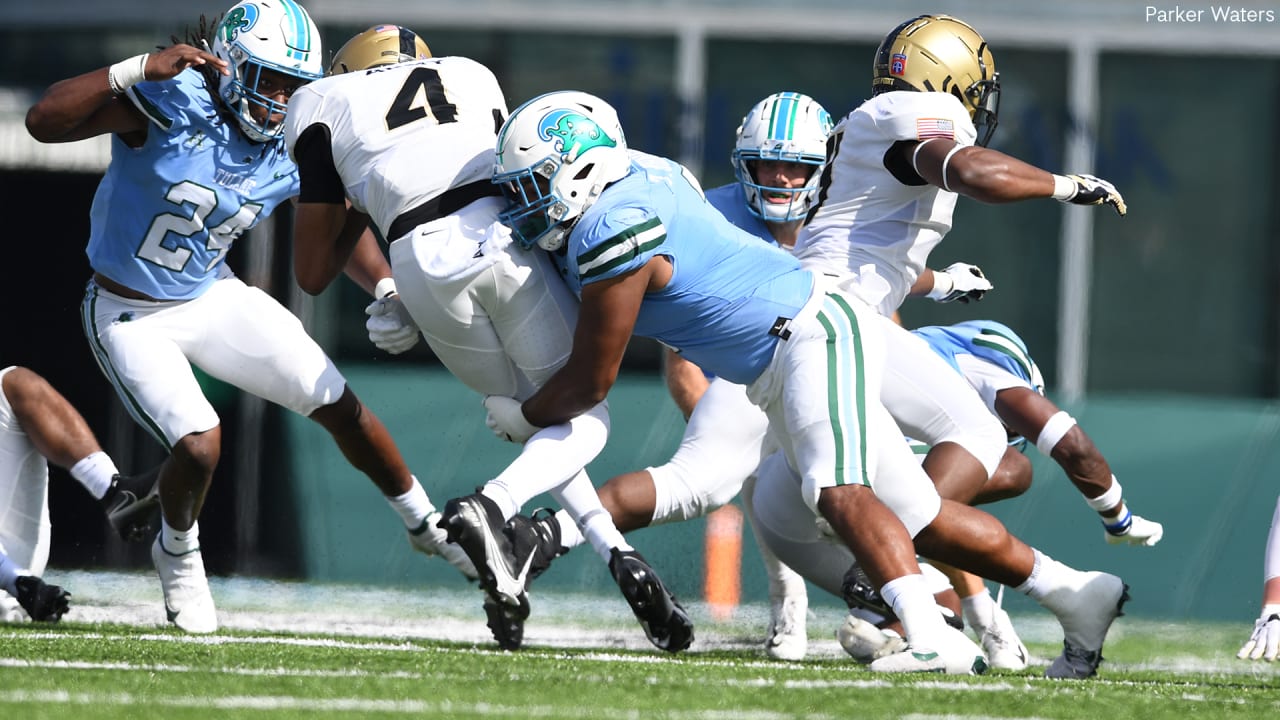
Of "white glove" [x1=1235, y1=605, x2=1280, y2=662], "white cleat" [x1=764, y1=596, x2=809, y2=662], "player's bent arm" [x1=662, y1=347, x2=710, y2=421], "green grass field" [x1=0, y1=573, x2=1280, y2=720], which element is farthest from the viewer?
"player's bent arm" [x1=662, y1=347, x2=710, y2=421]

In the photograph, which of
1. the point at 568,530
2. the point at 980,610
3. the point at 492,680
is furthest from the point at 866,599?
the point at 492,680

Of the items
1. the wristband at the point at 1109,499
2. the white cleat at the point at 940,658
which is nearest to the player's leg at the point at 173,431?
the white cleat at the point at 940,658

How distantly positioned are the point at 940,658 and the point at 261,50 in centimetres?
248

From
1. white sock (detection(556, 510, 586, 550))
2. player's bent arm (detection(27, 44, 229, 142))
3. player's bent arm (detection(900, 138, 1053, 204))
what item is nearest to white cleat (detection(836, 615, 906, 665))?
white sock (detection(556, 510, 586, 550))

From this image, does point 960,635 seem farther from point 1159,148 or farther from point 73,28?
point 73,28

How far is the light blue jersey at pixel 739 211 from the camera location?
5227mm

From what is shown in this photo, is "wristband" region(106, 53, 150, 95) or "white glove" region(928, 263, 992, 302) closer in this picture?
"wristband" region(106, 53, 150, 95)

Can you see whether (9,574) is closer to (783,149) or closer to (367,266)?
(367,266)

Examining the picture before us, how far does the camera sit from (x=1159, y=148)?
9844mm

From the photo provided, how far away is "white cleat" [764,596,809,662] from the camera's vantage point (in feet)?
16.7

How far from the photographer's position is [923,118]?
4.67 m

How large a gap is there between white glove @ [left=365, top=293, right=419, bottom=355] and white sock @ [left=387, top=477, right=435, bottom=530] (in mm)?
764

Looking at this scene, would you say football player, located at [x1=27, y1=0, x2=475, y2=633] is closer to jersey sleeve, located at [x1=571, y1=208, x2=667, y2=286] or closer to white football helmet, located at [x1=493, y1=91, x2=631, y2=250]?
white football helmet, located at [x1=493, y1=91, x2=631, y2=250]

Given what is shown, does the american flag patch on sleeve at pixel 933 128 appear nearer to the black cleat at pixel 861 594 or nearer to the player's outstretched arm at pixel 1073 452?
the player's outstretched arm at pixel 1073 452
